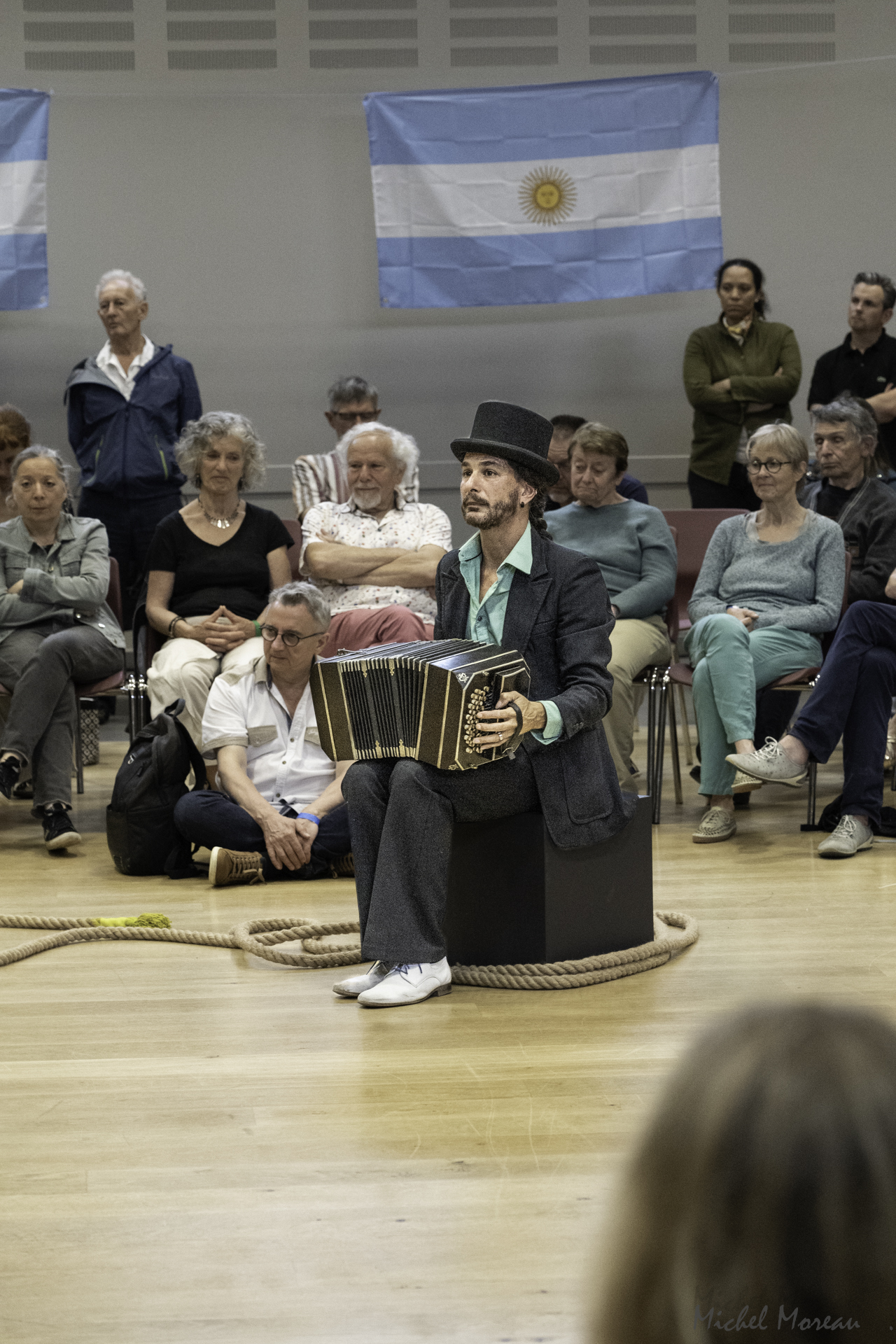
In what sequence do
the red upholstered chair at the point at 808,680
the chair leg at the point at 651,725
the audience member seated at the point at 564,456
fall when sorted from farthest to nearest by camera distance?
the audience member seated at the point at 564,456 < the chair leg at the point at 651,725 < the red upholstered chair at the point at 808,680

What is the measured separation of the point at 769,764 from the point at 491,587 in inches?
61.7

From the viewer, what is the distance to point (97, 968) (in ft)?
10.7

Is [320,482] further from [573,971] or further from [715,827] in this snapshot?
[573,971]

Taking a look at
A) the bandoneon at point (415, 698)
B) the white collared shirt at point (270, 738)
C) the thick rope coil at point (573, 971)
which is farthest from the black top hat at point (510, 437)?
the white collared shirt at point (270, 738)

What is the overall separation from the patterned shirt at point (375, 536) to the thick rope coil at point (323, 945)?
1.56 m

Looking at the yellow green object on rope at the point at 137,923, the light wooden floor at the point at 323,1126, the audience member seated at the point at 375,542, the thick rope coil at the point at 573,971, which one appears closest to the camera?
the light wooden floor at the point at 323,1126

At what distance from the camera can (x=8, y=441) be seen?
569 cm

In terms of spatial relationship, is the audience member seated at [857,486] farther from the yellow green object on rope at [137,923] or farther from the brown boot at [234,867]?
the yellow green object on rope at [137,923]

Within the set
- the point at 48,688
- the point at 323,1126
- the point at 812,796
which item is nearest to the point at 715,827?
the point at 812,796

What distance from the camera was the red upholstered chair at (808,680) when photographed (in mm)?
4633

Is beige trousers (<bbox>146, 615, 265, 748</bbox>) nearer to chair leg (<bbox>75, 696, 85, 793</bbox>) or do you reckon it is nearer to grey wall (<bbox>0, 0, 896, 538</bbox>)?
chair leg (<bbox>75, 696, 85, 793</bbox>)

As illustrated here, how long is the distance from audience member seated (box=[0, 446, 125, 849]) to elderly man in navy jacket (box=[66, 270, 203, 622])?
859 millimetres

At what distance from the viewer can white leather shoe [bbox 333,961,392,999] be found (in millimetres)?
3025

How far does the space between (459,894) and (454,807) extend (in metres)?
0.23
